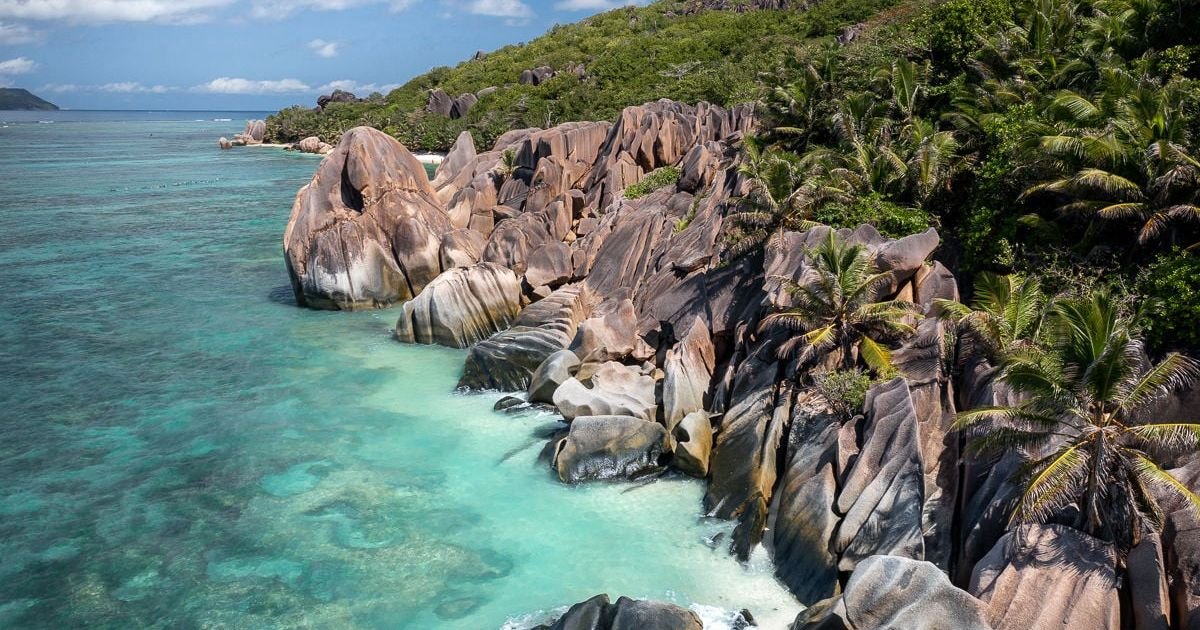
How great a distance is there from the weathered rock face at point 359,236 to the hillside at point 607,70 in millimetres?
22544

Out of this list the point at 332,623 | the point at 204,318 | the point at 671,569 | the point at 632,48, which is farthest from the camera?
the point at 632,48

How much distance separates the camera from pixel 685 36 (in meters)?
108

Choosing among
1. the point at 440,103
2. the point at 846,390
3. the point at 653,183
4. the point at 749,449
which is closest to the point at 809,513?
the point at 749,449

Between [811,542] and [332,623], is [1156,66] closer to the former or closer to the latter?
[811,542]

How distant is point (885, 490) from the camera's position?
1742cm

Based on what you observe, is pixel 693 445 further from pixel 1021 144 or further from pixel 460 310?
pixel 460 310

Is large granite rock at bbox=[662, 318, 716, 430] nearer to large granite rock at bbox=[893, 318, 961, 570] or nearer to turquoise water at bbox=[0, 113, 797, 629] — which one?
turquoise water at bbox=[0, 113, 797, 629]

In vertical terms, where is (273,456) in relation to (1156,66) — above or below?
below

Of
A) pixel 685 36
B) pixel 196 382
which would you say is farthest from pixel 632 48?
pixel 196 382

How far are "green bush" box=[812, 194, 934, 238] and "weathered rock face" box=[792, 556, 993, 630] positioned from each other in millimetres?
13646

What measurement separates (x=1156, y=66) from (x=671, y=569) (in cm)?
2270

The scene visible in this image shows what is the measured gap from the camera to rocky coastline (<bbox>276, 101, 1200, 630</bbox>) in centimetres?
1396

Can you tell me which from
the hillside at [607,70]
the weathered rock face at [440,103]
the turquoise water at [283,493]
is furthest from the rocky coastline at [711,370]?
the weathered rock face at [440,103]

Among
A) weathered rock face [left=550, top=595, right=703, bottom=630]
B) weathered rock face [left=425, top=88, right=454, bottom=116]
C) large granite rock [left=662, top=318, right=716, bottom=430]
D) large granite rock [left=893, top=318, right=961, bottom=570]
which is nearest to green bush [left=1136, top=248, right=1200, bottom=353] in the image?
large granite rock [left=893, top=318, right=961, bottom=570]
